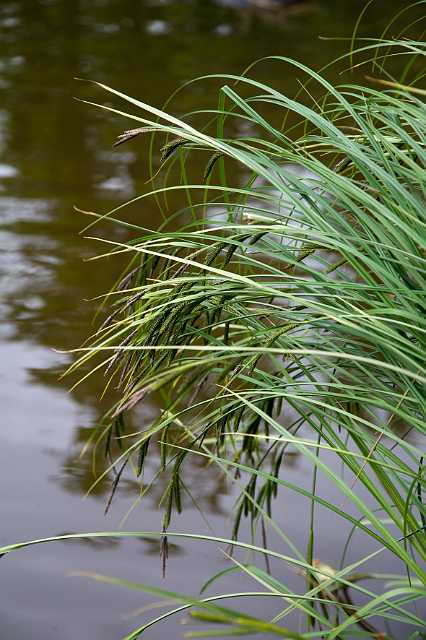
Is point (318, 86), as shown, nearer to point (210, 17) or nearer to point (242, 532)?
point (210, 17)

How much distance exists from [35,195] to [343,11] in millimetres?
2927

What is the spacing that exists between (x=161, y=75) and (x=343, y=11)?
5.38 feet

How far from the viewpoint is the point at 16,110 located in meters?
3.85

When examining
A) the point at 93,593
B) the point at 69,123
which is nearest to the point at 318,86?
the point at 69,123

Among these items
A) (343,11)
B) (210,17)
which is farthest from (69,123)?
(343,11)

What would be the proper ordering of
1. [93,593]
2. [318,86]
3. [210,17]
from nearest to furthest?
[93,593], [318,86], [210,17]

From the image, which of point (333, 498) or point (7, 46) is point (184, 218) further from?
point (7, 46)

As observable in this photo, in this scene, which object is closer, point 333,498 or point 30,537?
point 30,537

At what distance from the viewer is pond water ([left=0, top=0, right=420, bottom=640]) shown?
1592 mm

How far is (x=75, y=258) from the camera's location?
2.74 meters

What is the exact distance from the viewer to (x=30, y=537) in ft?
5.50

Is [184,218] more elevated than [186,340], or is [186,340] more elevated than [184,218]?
[186,340]

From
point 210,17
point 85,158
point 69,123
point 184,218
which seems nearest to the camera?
point 184,218

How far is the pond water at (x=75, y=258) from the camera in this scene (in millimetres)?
1592
